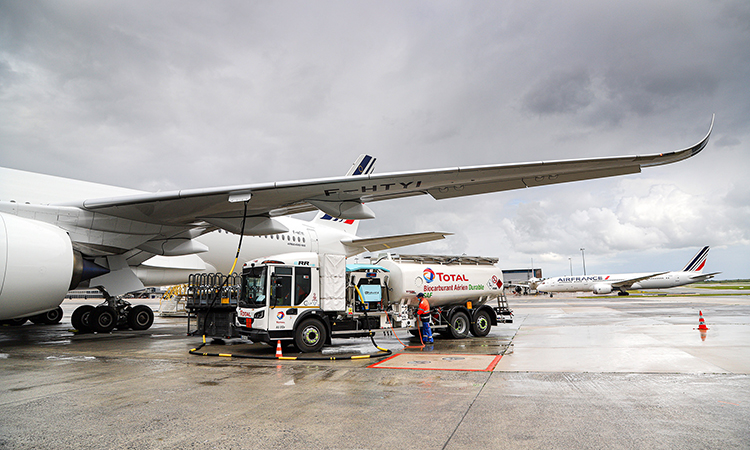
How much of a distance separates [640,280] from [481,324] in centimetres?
5053

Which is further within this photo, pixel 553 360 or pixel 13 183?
pixel 13 183

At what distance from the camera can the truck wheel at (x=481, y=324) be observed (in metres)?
14.7

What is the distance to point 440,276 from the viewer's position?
14078 millimetres

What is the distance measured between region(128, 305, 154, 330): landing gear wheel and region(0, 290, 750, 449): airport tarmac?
20.9ft

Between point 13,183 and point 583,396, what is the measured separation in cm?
1579

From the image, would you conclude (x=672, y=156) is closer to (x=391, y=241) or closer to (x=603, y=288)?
(x=391, y=241)

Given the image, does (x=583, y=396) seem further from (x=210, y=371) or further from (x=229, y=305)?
(x=229, y=305)

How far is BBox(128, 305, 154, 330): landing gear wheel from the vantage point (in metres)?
17.7

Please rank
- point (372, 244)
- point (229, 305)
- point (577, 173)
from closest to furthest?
point (577, 173), point (229, 305), point (372, 244)

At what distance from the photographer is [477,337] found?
14602mm

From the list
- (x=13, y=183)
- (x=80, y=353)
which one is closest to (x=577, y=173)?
(x=80, y=353)

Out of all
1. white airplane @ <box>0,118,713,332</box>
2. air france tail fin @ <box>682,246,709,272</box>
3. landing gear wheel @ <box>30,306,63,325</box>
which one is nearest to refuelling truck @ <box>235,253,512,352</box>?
white airplane @ <box>0,118,713,332</box>

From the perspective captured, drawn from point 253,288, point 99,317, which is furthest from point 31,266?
point 99,317

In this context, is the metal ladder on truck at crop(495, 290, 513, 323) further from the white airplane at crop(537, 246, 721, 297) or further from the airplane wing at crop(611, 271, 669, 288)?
the airplane wing at crop(611, 271, 669, 288)
